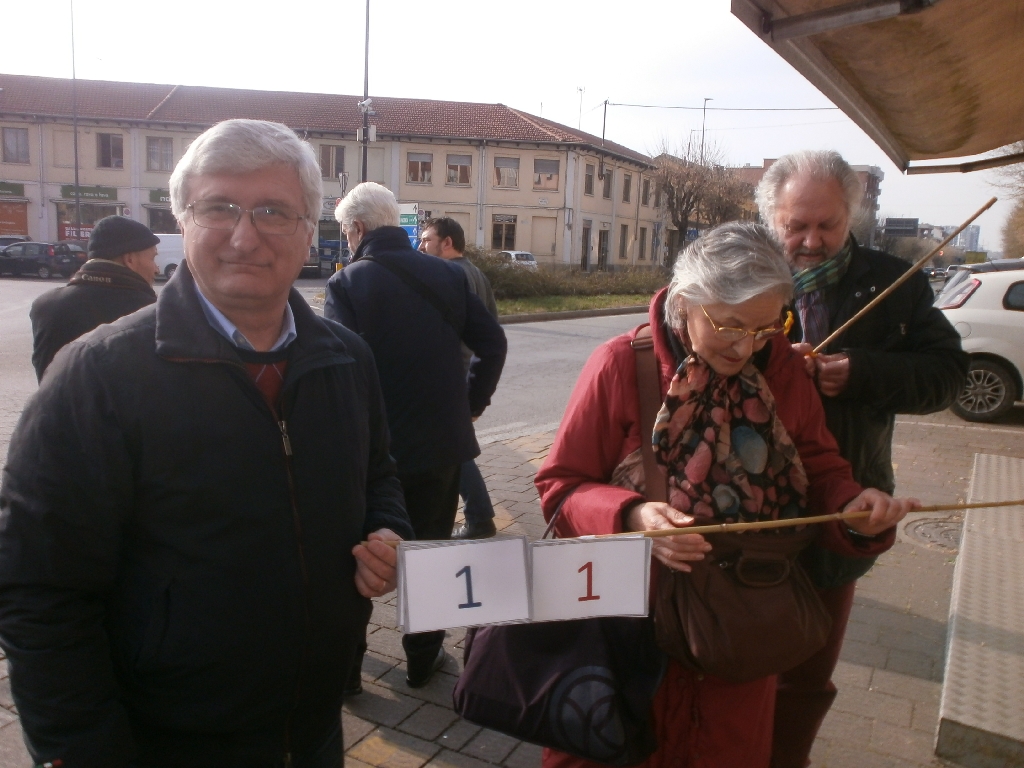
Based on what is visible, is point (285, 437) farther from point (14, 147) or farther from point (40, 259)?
point (14, 147)

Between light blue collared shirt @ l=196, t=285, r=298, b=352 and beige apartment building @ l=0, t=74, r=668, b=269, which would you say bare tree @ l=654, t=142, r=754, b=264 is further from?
light blue collared shirt @ l=196, t=285, r=298, b=352

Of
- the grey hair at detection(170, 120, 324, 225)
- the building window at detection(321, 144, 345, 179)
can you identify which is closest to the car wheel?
the grey hair at detection(170, 120, 324, 225)

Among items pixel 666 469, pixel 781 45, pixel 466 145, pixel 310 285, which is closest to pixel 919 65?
pixel 781 45

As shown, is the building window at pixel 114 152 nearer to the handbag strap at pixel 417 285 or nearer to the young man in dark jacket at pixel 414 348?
the young man in dark jacket at pixel 414 348

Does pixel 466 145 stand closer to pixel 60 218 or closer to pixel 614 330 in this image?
pixel 60 218

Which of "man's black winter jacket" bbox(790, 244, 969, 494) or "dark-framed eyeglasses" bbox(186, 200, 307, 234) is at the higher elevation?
"dark-framed eyeglasses" bbox(186, 200, 307, 234)

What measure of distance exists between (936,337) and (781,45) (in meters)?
1.26

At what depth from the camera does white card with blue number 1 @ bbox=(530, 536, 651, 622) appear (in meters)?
1.88

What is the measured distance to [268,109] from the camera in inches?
1806

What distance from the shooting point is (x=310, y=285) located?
112ft

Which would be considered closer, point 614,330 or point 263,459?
point 263,459

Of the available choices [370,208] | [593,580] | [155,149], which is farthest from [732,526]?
[155,149]

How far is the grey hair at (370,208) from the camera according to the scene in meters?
3.65

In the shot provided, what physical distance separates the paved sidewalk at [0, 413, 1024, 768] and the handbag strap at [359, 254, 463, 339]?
1.53 metres
